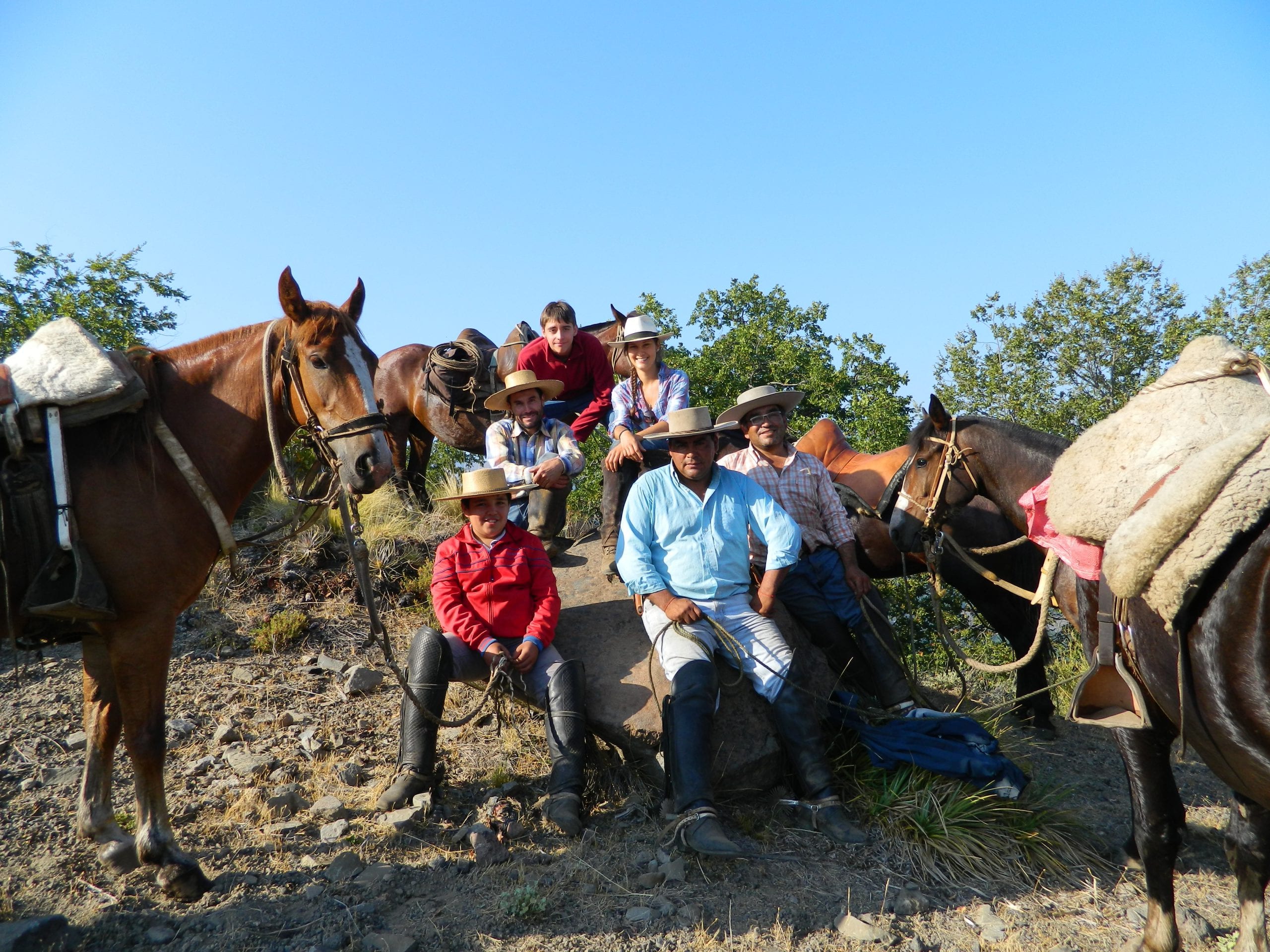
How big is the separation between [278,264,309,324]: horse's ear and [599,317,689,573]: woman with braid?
2.44 m

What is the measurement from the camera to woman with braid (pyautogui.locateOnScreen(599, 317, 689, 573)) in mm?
5754

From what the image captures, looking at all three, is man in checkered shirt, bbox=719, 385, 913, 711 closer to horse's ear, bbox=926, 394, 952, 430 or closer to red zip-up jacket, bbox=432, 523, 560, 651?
horse's ear, bbox=926, 394, 952, 430

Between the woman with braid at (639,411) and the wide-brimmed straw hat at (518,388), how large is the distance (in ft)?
1.75

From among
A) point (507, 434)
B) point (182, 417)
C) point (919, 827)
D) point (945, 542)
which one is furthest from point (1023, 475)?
point (182, 417)

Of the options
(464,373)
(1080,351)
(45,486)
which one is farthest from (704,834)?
(1080,351)

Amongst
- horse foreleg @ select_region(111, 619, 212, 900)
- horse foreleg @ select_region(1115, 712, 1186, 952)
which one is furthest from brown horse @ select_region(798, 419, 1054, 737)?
horse foreleg @ select_region(111, 619, 212, 900)

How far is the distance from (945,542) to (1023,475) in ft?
2.46

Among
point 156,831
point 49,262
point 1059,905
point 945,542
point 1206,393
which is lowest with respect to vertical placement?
point 1059,905

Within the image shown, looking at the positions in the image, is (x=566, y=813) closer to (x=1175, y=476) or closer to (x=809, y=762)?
(x=809, y=762)

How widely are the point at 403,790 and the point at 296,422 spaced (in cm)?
199

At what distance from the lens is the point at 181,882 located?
11.2ft

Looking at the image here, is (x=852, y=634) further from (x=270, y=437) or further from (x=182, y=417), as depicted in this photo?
(x=182, y=417)

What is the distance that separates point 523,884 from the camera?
3594 millimetres

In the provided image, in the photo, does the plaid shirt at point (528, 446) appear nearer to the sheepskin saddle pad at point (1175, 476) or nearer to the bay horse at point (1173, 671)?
the bay horse at point (1173, 671)
